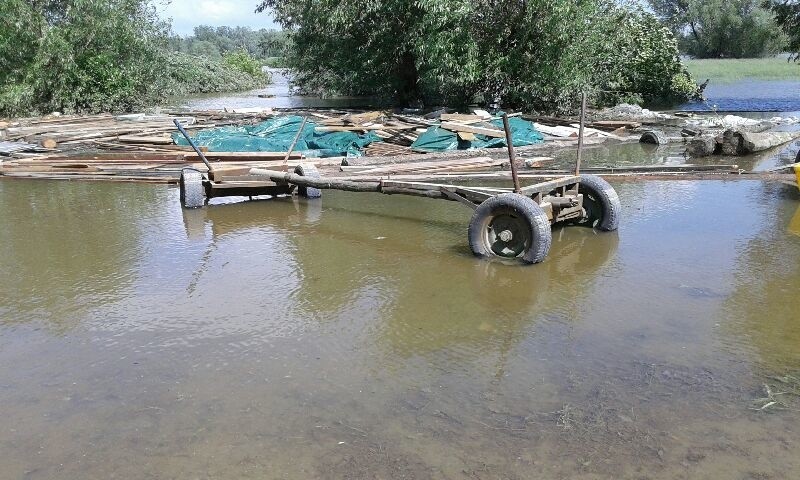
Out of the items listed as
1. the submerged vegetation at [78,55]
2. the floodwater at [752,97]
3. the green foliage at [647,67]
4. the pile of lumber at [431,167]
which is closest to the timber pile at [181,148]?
the pile of lumber at [431,167]

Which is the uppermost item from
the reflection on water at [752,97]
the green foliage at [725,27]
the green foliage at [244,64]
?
the green foliage at [725,27]

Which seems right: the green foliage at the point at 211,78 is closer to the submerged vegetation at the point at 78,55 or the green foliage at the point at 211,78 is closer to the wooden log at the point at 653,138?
the submerged vegetation at the point at 78,55

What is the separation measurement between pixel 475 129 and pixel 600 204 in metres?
7.90

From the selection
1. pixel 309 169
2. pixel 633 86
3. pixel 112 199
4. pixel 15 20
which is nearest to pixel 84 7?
pixel 15 20

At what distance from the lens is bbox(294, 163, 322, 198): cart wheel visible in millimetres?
10492

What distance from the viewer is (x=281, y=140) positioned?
620 inches

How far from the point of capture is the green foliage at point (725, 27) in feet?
206

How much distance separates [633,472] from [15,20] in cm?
2619

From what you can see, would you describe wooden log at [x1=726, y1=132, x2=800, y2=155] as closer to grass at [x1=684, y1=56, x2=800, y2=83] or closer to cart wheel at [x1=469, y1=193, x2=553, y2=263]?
cart wheel at [x1=469, y1=193, x2=553, y2=263]

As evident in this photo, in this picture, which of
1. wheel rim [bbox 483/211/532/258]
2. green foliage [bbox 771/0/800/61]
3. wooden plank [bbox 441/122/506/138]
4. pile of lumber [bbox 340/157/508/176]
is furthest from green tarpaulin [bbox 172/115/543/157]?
green foliage [bbox 771/0/800/61]

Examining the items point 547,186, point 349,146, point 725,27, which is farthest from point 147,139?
point 725,27

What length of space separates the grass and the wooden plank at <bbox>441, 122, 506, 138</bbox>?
109ft

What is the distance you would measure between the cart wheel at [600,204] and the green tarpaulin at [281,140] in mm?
7559

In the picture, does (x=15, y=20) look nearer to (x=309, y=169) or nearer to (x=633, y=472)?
(x=309, y=169)
